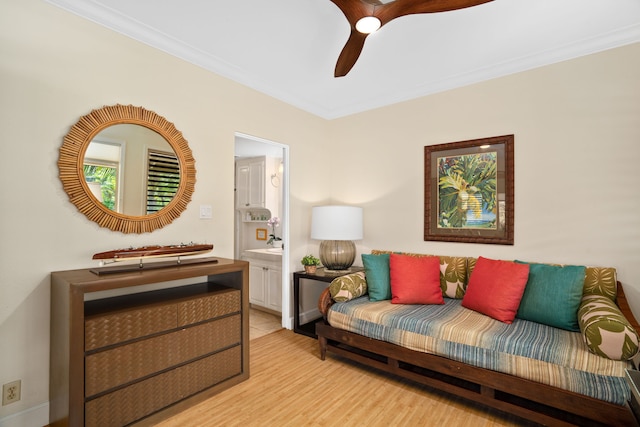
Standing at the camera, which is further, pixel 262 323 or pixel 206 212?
pixel 262 323

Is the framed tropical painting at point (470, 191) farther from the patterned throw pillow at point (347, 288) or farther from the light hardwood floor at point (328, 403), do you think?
the light hardwood floor at point (328, 403)

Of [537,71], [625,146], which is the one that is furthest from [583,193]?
[537,71]

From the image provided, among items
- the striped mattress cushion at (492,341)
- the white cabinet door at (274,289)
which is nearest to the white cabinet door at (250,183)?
the white cabinet door at (274,289)

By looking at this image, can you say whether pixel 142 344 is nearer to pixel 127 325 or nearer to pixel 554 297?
pixel 127 325

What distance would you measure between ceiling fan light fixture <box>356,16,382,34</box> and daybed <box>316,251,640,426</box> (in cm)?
186

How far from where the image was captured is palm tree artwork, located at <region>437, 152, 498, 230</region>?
2871 millimetres

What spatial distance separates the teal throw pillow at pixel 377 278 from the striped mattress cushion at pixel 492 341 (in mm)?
93

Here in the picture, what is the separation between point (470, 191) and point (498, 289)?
1.01 metres

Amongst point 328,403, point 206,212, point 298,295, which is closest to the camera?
point 328,403

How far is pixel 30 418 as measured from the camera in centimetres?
183

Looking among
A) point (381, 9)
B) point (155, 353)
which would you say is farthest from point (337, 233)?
point (381, 9)

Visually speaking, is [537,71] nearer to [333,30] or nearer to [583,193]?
[583,193]

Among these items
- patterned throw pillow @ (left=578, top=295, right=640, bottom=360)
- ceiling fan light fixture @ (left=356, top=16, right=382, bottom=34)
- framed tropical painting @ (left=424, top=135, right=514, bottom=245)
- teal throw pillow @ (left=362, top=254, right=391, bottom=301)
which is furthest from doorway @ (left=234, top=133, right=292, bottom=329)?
patterned throw pillow @ (left=578, top=295, right=640, bottom=360)

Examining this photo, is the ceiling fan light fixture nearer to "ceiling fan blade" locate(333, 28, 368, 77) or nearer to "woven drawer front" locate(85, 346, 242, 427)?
"ceiling fan blade" locate(333, 28, 368, 77)
